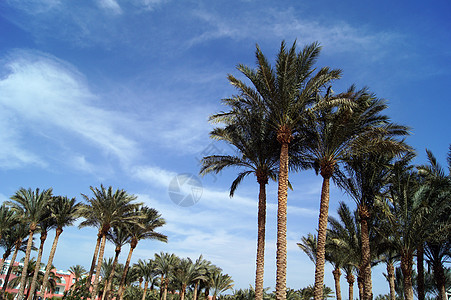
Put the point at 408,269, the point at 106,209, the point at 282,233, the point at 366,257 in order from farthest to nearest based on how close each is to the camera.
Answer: the point at 106,209
the point at 366,257
the point at 408,269
the point at 282,233

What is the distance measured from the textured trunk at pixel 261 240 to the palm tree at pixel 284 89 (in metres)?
2.28

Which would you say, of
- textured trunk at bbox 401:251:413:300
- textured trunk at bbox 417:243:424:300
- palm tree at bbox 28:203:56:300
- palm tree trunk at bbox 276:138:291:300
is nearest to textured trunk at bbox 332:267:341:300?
textured trunk at bbox 417:243:424:300

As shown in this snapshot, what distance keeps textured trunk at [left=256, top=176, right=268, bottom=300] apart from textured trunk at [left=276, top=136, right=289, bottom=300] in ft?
7.41

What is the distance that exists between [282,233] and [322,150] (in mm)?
5031

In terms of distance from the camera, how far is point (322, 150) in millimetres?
17391

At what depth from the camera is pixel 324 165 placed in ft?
56.5

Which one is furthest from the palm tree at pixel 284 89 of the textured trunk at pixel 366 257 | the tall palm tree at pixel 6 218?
the tall palm tree at pixel 6 218

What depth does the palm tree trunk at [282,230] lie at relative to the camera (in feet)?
47.7

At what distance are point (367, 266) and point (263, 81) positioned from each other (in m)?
12.4

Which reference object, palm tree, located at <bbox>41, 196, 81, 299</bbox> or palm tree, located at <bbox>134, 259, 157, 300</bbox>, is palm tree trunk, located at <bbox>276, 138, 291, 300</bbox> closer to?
palm tree, located at <bbox>41, 196, 81, 299</bbox>

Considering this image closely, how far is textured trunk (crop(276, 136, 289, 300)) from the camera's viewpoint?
47.7ft

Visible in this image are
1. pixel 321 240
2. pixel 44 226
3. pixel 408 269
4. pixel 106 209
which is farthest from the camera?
pixel 44 226

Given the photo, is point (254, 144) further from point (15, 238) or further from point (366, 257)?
point (15, 238)

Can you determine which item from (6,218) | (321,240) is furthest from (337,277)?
(6,218)
